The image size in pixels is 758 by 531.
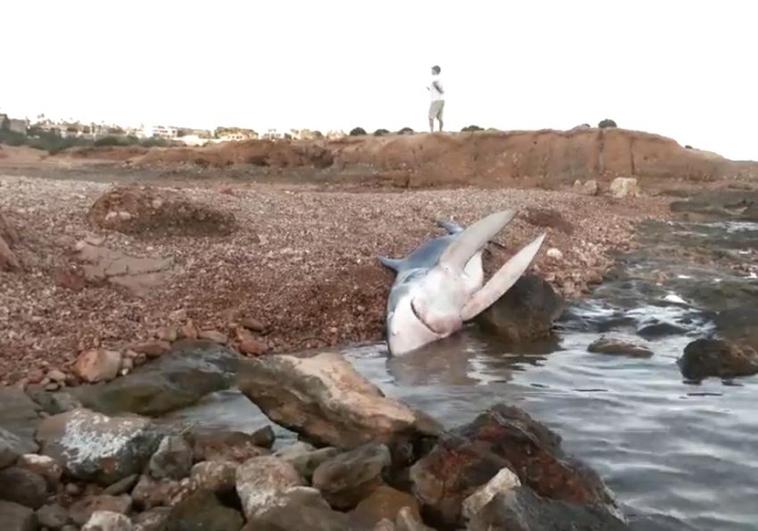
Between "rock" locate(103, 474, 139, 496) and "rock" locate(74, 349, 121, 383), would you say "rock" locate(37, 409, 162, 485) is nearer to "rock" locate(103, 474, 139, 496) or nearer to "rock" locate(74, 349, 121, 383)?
"rock" locate(103, 474, 139, 496)

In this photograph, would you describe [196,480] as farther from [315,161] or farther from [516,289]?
[315,161]

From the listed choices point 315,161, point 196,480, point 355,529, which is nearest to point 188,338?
point 196,480

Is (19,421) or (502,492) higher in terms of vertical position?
(502,492)

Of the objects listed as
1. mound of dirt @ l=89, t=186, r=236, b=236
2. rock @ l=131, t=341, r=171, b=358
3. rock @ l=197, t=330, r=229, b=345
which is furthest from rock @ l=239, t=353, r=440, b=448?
mound of dirt @ l=89, t=186, r=236, b=236

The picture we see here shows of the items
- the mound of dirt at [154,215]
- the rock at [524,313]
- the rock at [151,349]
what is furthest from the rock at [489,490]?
the mound of dirt at [154,215]

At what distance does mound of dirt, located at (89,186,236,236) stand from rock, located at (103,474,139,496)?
15.0 ft

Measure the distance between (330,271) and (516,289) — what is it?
1.71 m

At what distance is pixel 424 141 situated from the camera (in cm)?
2455

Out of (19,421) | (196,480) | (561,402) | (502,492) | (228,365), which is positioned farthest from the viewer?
(228,365)

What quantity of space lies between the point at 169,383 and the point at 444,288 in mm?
2633

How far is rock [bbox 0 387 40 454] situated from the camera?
4463mm

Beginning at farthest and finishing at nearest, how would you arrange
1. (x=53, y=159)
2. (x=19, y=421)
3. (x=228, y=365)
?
(x=53, y=159) < (x=228, y=365) < (x=19, y=421)

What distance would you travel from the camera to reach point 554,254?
10391 mm

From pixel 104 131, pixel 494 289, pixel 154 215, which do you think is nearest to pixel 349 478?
pixel 494 289
